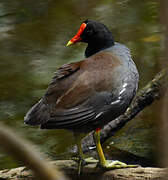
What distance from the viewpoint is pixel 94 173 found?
3.36 m

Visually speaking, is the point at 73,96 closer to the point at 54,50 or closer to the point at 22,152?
the point at 22,152

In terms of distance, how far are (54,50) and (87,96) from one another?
14.0 feet

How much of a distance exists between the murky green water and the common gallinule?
1.33 meters

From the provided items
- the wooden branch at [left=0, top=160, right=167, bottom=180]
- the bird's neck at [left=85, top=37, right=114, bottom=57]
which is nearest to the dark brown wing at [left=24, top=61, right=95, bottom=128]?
the wooden branch at [left=0, top=160, right=167, bottom=180]

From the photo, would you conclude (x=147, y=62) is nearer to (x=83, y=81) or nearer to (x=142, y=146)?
(x=142, y=146)

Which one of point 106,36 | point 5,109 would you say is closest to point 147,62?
point 5,109

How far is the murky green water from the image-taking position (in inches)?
201

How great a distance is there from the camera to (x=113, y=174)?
3.29 m

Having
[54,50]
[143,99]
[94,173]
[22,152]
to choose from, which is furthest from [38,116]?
[54,50]

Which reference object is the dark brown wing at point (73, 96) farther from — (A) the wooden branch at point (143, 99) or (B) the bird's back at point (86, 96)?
(A) the wooden branch at point (143, 99)

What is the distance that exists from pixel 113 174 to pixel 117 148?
148 centimetres

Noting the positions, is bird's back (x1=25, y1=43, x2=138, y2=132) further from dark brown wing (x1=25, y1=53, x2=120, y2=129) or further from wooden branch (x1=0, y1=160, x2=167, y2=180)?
wooden branch (x1=0, y1=160, x2=167, y2=180)

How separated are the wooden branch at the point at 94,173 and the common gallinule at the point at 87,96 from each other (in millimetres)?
67

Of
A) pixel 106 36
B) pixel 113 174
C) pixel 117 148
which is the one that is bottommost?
pixel 117 148
